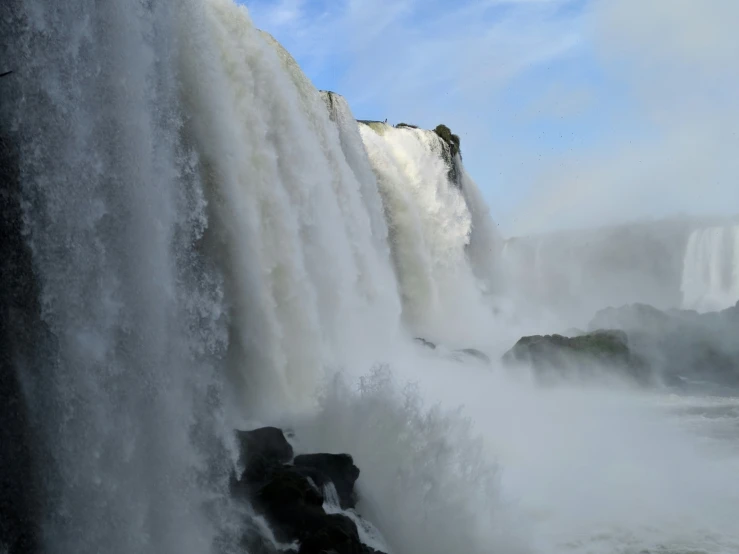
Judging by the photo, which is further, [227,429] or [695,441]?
[695,441]

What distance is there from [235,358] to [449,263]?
1268cm

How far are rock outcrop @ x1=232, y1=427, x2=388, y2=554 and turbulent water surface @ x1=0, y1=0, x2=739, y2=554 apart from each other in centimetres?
33

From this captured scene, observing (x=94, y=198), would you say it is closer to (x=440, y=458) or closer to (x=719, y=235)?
(x=440, y=458)

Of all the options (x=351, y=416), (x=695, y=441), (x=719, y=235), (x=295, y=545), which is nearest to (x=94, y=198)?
(x=295, y=545)

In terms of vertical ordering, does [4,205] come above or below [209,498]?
above

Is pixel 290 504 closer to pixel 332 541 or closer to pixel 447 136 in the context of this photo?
pixel 332 541

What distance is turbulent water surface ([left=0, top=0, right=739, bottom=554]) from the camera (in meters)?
5.62

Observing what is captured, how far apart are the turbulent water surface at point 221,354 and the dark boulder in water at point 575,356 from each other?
70cm

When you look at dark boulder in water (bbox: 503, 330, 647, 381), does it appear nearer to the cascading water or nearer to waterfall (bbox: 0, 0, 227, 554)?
the cascading water

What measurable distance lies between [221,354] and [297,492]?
107 inches

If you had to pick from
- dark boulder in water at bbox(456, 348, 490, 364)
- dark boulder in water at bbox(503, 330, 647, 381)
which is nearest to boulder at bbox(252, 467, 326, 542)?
dark boulder in water at bbox(456, 348, 490, 364)

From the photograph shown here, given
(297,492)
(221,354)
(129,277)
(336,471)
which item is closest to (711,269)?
(221,354)

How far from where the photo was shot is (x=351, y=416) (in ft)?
30.7

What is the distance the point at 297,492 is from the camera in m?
7.19
